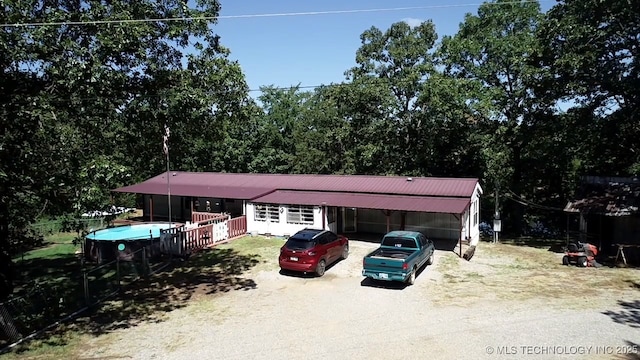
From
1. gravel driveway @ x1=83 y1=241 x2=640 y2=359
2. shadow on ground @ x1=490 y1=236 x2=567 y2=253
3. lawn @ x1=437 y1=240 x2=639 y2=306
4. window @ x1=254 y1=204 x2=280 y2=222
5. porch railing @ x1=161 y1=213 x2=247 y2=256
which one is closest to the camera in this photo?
gravel driveway @ x1=83 y1=241 x2=640 y2=359

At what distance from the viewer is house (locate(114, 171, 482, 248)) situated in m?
24.6

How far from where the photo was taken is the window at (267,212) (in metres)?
27.4

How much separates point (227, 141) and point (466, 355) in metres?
37.4

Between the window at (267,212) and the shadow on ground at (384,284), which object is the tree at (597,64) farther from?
the window at (267,212)

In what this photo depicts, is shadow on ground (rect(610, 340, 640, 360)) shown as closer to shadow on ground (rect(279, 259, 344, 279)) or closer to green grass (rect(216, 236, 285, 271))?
shadow on ground (rect(279, 259, 344, 279))

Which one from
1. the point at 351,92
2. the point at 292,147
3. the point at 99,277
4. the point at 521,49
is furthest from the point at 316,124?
the point at 99,277

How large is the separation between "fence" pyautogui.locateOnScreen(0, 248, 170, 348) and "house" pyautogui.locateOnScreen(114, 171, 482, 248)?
7.81 meters

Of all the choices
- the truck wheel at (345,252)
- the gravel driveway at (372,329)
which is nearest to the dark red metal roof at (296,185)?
the truck wheel at (345,252)

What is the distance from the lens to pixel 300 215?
26609mm

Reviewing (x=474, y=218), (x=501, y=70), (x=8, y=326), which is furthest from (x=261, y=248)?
(x=501, y=70)

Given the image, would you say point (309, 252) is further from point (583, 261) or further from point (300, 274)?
point (583, 261)

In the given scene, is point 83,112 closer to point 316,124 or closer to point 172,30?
point 172,30

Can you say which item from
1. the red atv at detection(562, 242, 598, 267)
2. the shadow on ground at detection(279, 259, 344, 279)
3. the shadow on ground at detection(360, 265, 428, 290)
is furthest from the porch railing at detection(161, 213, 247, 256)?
the red atv at detection(562, 242, 598, 267)

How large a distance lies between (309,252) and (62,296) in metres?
8.83
